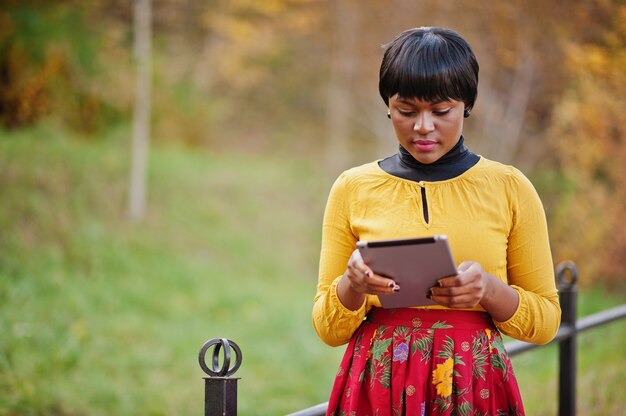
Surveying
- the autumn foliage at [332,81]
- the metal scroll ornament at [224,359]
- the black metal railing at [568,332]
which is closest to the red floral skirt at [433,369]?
the metal scroll ornament at [224,359]

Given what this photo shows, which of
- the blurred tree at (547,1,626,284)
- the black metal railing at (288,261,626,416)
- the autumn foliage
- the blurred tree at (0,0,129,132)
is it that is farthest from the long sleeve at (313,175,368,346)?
the blurred tree at (0,0,129,132)

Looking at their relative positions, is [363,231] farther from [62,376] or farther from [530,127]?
[530,127]

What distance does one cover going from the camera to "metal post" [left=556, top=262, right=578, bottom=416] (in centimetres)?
342

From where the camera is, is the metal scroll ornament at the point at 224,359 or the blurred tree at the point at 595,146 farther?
the blurred tree at the point at 595,146

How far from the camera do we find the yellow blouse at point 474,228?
1.68 m

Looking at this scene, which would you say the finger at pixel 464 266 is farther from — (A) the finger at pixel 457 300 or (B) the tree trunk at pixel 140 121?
(B) the tree trunk at pixel 140 121

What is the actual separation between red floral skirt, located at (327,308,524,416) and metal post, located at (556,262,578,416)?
1.83 m

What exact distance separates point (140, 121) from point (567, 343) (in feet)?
27.0

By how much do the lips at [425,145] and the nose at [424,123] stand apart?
0.08 feet

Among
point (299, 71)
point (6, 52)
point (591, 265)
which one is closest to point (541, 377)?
point (591, 265)

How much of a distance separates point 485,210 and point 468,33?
961 centimetres

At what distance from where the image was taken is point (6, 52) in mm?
10414

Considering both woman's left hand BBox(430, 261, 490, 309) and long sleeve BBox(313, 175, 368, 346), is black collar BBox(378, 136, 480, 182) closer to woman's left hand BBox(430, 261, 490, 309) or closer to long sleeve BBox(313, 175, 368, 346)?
long sleeve BBox(313, 175, 368, 346)

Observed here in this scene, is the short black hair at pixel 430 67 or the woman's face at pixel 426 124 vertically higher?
the short black hair at pixel 430 67
